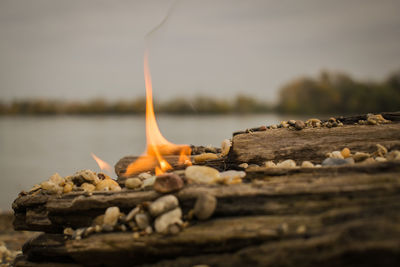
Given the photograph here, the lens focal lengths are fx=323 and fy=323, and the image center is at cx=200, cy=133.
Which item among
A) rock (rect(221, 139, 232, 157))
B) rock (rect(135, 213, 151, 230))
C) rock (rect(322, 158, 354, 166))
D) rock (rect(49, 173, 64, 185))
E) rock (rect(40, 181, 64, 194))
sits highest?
rock (rect(221, 139, 232, 157))

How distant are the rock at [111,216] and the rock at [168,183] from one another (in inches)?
19.1

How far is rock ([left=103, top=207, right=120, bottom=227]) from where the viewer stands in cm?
324

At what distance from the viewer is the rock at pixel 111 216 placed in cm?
324

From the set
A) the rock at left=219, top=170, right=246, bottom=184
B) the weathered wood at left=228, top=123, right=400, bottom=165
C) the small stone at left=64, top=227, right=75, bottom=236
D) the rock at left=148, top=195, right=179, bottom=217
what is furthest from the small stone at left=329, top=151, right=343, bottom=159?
the small stone at left=64, top=227, right=75, bottom=236

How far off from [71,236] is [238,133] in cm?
267

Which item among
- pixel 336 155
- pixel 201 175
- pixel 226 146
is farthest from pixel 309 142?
pixel 201 175

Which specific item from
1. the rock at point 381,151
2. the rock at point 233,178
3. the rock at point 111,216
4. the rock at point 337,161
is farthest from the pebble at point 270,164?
the rock at point 111,216

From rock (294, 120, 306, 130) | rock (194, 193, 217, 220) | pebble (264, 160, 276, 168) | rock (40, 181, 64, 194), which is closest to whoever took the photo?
rock (194, 193, 217, 220)

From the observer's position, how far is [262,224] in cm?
279

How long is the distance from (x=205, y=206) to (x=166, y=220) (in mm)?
395

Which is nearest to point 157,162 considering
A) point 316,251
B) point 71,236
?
point 71,236

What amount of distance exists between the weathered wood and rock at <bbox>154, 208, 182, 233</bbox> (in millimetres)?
1540

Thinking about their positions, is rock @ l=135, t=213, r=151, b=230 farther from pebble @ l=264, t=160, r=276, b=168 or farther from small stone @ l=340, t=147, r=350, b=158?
small stone @ l=340, t=147, r=350, b=158

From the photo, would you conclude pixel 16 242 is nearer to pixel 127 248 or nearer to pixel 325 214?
pixel 127 248
